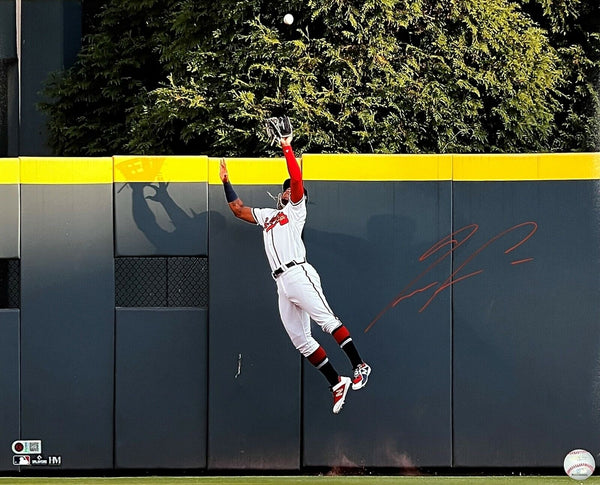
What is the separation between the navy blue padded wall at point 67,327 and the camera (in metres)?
7.91

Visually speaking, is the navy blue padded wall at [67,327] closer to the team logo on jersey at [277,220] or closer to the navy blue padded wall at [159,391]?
the navy blue padded wall at [159,391]

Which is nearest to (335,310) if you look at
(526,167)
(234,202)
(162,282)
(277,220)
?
(277,220)

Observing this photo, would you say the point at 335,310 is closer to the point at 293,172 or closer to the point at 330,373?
the point at 330,373

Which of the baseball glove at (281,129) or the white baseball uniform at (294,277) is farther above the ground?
the baseball glove at (281,129)

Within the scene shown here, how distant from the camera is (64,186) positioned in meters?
7.95

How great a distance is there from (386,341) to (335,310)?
47 centimetres

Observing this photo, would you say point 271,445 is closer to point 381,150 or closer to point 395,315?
point 395,315

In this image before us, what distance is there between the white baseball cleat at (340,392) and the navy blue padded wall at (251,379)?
292mm

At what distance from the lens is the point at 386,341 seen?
7.93m

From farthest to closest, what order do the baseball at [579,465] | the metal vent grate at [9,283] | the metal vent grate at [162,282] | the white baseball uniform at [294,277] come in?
the metal vent grate at [9,283], the metal vent grate at [162,282], the white baseball uniform at [294,277], the baseball at [579,465]

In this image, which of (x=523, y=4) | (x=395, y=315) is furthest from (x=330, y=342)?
(x=523, y=4)

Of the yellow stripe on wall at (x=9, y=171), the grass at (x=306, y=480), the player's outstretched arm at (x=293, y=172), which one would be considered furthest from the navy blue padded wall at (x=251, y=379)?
the yellow stripe on wall at (x=9, y=171)

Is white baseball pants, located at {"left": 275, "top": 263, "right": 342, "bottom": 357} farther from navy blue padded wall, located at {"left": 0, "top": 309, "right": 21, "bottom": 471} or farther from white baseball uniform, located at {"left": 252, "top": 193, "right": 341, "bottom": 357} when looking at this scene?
navy blue padded wall, located at {"left": 0, "top": 309, "right": 21, "bottom": 471}

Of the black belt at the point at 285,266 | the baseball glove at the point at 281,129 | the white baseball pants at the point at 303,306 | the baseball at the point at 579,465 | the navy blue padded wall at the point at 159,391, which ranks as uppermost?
the baseball glove at the point at 281,129
